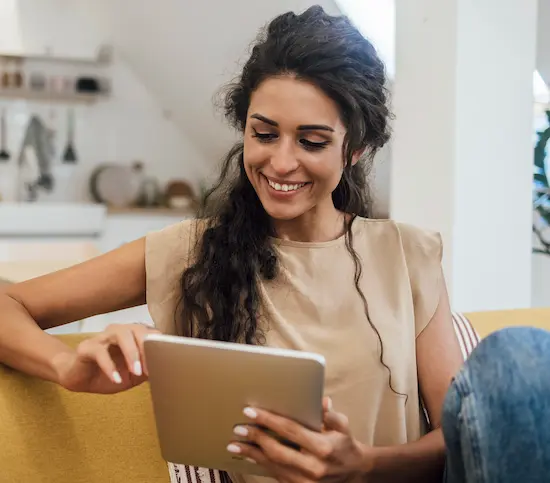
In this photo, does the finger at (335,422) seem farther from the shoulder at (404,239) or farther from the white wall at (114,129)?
the white wall at (114,129)

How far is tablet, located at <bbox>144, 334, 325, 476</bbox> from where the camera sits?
73cm

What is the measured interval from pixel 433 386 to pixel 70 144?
13.6ft

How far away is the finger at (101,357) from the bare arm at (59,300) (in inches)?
4.0

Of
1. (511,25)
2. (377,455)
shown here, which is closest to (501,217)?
(511,25)

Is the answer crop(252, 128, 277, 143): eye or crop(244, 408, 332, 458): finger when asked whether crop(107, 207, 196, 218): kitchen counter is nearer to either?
crop(252, 128, 277, 143): eye

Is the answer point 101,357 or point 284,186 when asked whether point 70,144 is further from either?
point 101,357

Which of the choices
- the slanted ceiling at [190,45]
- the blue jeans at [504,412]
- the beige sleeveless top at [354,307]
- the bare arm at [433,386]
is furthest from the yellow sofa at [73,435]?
the slanted ceiling at [190,45]

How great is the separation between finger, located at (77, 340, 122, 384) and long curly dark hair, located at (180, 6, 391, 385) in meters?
0.24

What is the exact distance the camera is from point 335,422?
0.83m

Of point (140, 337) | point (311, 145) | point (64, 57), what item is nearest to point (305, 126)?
point (311, 145)

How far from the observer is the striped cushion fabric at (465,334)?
134 cm

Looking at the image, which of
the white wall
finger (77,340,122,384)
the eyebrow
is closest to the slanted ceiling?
the white wall

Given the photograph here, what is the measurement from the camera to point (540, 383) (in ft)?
2.18

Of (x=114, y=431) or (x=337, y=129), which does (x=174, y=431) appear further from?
(x=337, y=129)
